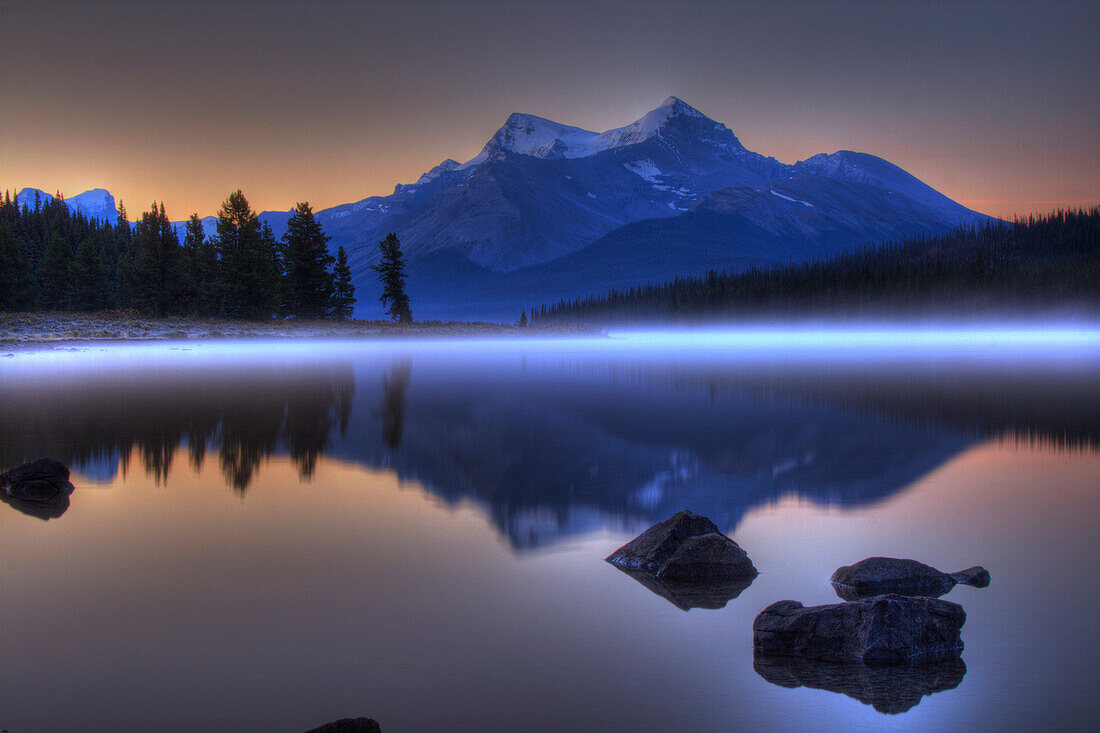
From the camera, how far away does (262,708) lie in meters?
5.75

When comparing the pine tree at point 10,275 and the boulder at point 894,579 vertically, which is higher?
the pine tree at point 10,275

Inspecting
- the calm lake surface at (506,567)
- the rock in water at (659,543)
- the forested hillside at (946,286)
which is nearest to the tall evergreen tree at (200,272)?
the calm lake surface at (506,567)

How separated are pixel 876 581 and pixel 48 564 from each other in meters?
8.71

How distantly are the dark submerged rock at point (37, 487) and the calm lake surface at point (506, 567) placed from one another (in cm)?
30

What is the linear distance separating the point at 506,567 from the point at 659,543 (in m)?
1.70

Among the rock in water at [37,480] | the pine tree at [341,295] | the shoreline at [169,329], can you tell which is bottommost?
the rock in water at [37,480]

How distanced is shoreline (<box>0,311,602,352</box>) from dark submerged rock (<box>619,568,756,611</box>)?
5932 centimetres

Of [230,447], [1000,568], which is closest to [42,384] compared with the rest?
[230,447]

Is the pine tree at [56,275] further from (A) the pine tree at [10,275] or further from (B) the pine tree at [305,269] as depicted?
(B) the pine tree at [305,269]

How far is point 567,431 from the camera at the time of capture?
66.0ft

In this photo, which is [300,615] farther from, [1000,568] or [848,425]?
[848,425]

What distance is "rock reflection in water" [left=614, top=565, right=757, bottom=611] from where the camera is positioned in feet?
25.4

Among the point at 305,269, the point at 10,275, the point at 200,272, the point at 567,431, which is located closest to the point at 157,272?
the point at 200,272

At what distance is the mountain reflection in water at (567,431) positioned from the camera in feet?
43.0
